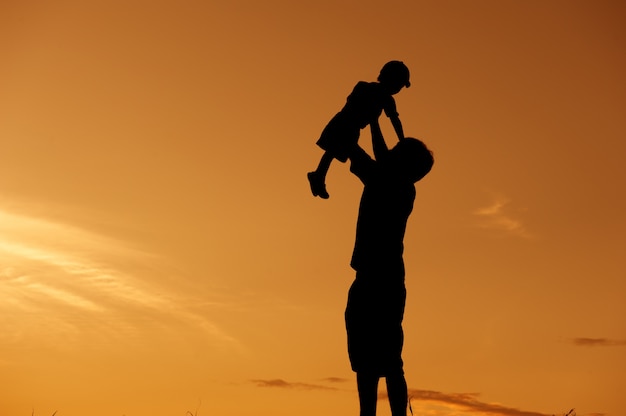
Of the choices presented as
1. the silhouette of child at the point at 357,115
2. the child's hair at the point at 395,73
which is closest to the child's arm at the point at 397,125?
the silhouette of child at the point at 357,115

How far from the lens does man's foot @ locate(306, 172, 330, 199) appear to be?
7.71 metres

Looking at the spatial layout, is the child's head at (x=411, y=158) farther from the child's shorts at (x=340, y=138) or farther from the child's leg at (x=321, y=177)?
the child's leg at (x=321, y=177)

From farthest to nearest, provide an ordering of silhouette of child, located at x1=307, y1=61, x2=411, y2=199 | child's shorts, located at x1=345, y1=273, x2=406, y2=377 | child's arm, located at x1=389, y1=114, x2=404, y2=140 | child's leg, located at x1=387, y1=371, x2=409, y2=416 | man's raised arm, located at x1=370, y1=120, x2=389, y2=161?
child's arm, located at x1=389, y1=114, x2=404, y2=140 → man's raised arm, located at x1=370, y1=120, x2=389, y2=161 → silhouette of child, located at x1=307, y1=61, x2=411, y2=199 → child's leg, located at x1=387, y1=371, x2=409, y2=416 → child's shorts, located at x1=345, y1=273, x2=406, y2=377

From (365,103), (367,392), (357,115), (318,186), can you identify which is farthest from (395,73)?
(367,392)

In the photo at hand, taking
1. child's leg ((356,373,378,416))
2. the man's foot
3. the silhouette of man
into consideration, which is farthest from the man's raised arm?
child's leg ((356,373,378,416))

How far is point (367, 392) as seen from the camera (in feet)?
24.5

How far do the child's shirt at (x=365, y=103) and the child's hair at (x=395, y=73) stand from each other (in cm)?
13

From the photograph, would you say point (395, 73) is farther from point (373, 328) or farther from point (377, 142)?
point (373, 328)

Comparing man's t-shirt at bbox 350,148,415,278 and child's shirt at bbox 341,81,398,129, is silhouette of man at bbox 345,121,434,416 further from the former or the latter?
child's shirt at bbox 341,81,398,129

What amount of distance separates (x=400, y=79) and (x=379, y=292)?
8.23 ft

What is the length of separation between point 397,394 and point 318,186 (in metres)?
2.50

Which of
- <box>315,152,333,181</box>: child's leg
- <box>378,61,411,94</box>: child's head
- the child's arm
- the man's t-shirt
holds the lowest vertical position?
the man's t-shirt

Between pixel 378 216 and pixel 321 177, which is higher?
pixel 321 177

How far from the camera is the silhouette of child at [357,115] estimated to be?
7.74 meters
